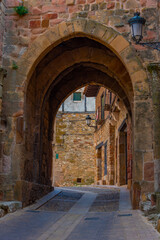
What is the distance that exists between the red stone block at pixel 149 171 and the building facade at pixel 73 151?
1727 cm

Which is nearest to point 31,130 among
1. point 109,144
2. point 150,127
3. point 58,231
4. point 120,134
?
point 150,127

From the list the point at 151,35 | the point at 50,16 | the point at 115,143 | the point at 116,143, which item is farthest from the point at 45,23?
the point at 115,143

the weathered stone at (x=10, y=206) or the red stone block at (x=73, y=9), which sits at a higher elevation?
the red stone block at (x=73, y=9)

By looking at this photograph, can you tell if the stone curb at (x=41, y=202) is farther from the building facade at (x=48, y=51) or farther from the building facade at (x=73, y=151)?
the building facade at (x=73, y=151)

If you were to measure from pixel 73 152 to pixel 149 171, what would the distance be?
17967 mm

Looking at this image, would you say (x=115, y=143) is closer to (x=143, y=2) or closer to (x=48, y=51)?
(x=48, y=51)

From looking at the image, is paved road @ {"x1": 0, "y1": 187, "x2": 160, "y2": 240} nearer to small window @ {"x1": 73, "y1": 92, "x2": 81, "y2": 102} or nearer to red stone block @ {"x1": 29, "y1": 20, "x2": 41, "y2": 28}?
red stone block @ {"x1": 29, "y1": 20, "x2": 41, "y2": 28}

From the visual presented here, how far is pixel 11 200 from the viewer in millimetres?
6629

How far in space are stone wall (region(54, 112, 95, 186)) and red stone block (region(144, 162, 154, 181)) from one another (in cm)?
1737

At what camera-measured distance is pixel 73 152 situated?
79.3 feet

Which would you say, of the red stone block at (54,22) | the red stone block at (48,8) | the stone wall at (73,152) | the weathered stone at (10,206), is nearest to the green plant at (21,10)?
the red stone block at (48,8)

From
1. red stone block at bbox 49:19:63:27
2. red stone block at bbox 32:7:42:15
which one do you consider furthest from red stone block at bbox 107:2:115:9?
red stone block at bbox 32:7:42:15

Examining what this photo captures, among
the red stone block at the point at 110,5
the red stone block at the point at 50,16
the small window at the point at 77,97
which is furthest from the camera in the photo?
the small window at the point at 77,97

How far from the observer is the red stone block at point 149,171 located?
247 inches
